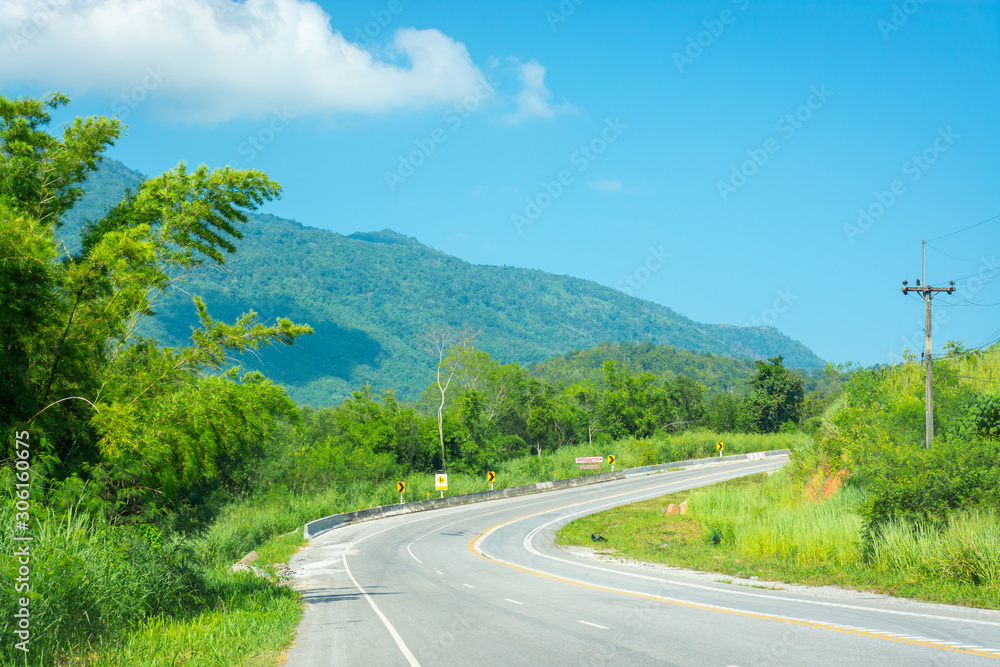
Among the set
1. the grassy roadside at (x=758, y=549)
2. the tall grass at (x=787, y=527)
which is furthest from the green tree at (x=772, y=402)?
the tall grass at (x=787, y=527)

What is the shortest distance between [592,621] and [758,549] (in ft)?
32.3

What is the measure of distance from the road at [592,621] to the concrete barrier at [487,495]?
13596 mm

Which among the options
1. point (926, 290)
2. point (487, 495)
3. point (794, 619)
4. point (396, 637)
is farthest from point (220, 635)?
point (487, 495)

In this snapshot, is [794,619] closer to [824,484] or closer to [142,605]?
[142,605]

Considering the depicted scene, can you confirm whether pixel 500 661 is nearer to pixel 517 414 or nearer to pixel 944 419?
pixel 944 419

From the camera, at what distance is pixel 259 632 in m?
9.95

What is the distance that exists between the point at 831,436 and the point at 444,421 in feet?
119

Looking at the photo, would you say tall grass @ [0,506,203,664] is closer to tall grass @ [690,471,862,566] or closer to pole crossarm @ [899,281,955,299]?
tall grass @ [690,471,862,566]

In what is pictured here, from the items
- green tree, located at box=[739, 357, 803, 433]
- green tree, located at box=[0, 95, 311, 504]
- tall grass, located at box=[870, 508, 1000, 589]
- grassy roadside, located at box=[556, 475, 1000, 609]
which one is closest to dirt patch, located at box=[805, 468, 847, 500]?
grassy roadside, located at box=[556, 475, 1000, 609]

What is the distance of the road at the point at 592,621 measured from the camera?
7.88m

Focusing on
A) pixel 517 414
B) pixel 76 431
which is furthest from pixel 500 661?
pixel 517 414

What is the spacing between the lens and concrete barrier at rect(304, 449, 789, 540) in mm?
34884

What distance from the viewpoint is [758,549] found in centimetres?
1845

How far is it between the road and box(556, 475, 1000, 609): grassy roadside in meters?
1.15
